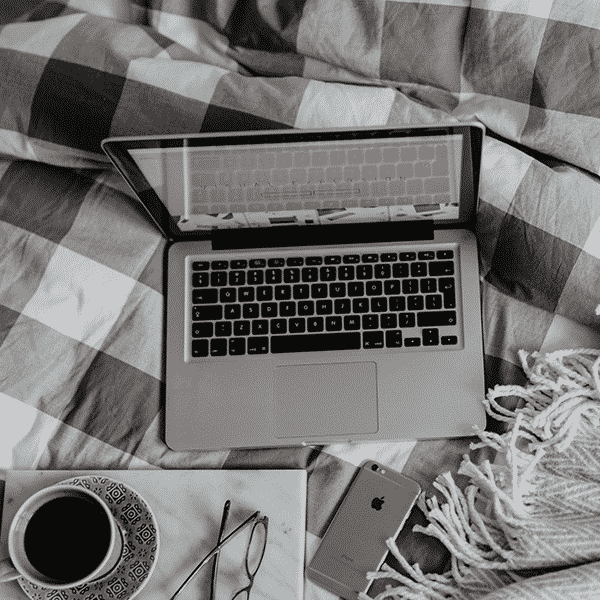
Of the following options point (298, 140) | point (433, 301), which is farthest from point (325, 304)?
point (298, 140)

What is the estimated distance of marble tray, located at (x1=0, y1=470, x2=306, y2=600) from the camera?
0.79m

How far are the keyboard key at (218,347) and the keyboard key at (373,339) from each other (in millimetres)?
145

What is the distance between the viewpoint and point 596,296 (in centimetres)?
79

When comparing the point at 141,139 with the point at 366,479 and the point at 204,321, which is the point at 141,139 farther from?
the point at 366,479

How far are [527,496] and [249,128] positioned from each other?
466 millimetres

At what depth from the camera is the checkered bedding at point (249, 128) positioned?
2.66 feet

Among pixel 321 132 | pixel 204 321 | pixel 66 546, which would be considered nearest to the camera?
pixel 321 132

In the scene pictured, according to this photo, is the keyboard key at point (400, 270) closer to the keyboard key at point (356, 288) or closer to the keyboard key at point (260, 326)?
the keyboard key at point (356, 288)

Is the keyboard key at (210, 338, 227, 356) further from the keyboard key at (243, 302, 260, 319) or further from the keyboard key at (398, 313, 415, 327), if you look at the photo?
the keyboard key at (398, 313, 415, 327)

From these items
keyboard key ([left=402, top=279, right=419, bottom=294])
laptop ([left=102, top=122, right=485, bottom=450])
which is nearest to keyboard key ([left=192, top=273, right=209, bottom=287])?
laptop ([left=102, top=122, right=485, bottom=450])

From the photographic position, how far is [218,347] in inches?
32.9

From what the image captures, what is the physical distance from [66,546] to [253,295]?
0.30 m

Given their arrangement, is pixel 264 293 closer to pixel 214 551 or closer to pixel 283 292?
pixel 283 292

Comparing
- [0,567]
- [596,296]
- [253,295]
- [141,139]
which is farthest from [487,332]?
[0,567]
